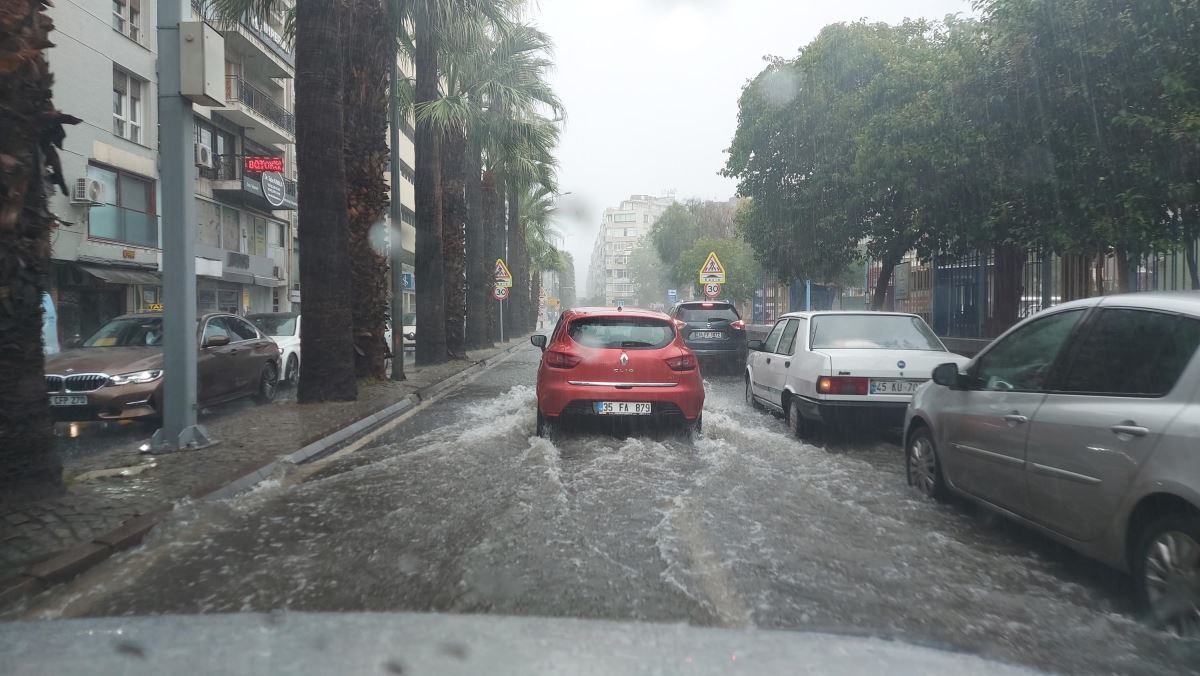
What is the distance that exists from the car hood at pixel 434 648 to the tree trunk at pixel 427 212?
630 inches

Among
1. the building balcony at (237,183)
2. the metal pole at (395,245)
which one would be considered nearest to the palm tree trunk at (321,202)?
the metal pole at (395,245)

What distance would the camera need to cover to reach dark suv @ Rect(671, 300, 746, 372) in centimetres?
1847

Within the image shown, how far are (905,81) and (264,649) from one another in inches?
867

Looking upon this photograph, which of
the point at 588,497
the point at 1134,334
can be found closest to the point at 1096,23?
the point at 1134,334

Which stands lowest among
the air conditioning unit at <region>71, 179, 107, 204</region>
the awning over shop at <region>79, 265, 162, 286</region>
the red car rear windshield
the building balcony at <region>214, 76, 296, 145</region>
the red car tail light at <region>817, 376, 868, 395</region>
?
the red car tail light at <region>817, 376, 868, 395</region>

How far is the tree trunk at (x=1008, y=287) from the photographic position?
693 inches

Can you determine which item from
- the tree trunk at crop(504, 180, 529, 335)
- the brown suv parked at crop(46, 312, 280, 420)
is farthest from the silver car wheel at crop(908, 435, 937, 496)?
the tree trunk at crop(504, 180, 529, 335)

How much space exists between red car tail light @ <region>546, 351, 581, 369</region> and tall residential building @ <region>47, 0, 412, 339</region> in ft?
30.9

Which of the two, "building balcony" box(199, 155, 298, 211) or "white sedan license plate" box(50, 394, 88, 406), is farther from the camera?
"building balcony" box(199, 155, 298, 211)

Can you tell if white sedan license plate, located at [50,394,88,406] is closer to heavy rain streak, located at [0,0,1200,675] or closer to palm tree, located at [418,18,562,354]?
heavy rain streak, located at [0,0,1200,675]

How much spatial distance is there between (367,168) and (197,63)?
21.5 feet

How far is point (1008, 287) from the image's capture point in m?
17.8

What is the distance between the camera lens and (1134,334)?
4.26 m

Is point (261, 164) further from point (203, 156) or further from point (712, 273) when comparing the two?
point (712, 273)
